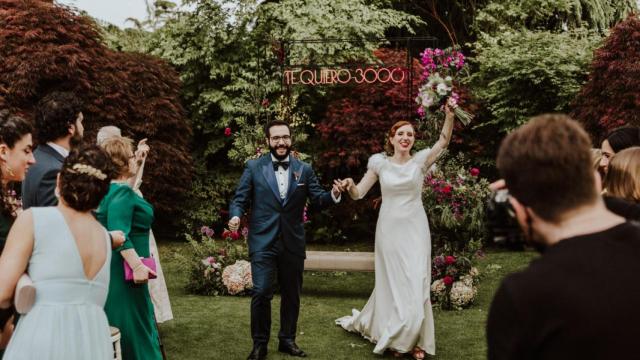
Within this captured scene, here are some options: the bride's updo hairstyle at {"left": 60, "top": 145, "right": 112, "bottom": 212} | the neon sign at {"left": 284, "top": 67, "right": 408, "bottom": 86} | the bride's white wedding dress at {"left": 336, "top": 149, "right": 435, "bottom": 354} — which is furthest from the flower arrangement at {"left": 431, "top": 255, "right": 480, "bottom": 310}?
the bride's updo hairstyle at {"left": 60, "top": 145, "right": 112, "bottom": 212}

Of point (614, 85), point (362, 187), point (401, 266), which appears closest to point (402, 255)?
point (401, 266)

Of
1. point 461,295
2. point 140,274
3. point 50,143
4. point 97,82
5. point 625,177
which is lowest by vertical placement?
point 461,295

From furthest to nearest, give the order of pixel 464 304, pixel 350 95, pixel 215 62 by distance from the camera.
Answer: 1. pixel 215 62
2. pixel 350 95
3. pixel 464 304

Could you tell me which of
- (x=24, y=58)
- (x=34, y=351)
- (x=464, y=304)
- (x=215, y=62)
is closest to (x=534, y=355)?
(x=34, y=351)

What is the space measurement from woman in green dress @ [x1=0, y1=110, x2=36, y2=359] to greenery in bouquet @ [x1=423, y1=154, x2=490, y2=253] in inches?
219

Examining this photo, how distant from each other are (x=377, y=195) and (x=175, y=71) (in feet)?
15.0

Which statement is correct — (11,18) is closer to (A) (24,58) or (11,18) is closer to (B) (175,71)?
(A) (24,58)

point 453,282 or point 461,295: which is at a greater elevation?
point 453,282

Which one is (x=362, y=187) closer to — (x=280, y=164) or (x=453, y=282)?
(x=280, y=164)

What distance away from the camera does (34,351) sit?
Result: 8.75 feet

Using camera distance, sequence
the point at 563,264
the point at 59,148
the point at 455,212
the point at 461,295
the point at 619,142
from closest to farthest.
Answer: the point at 563,264 → the point at 59,148 → the point at 619,142 → the point at 461,295 → the point at 455,212

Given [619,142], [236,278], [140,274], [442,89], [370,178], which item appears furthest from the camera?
[236,278]

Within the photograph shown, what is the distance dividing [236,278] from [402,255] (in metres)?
2.95

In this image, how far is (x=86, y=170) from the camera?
278 cm
